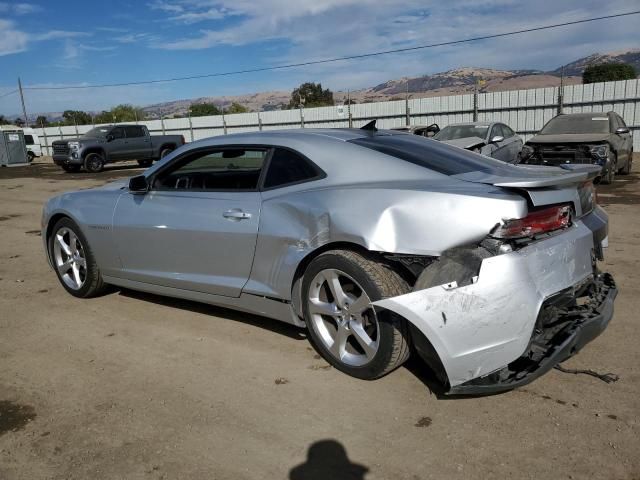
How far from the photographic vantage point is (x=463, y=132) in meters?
13.6

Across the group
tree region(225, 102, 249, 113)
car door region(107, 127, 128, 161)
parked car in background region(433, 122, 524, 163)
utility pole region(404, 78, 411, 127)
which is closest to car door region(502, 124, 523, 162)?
parked car in background region(433, 122, 524, 163)

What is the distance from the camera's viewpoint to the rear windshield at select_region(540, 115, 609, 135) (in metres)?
11.9

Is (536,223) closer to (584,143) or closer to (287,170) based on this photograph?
(287,170)

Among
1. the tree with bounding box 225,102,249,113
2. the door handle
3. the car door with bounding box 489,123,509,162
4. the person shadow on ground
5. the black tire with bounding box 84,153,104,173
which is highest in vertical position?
the tree with bounding box 225,102,249,113

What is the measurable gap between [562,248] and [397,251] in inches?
34.4

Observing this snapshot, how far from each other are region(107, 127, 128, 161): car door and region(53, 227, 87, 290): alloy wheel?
59.5 ft

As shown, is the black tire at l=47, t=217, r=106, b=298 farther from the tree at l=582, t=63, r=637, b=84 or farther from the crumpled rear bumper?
the tree at l=582, t=63, r=637, b=84

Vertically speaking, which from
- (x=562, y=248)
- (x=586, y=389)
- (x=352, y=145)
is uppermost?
(x=352, y=145)

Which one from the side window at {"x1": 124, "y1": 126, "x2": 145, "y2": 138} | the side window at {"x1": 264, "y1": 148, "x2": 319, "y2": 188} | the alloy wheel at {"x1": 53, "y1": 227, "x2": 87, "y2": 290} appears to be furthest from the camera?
the side window at {"x1": 124, "y1": 126, "x2": 145, "y2": 138}

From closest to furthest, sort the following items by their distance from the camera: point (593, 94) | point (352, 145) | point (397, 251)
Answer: point (397, 251) < point (352, 145) < point (593, 94)

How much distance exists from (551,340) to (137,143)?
2206 centimetres

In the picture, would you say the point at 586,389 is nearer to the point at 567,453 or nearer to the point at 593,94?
the point at 567,453

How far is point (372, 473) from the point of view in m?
2.47

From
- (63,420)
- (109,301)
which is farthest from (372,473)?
(109,301)
